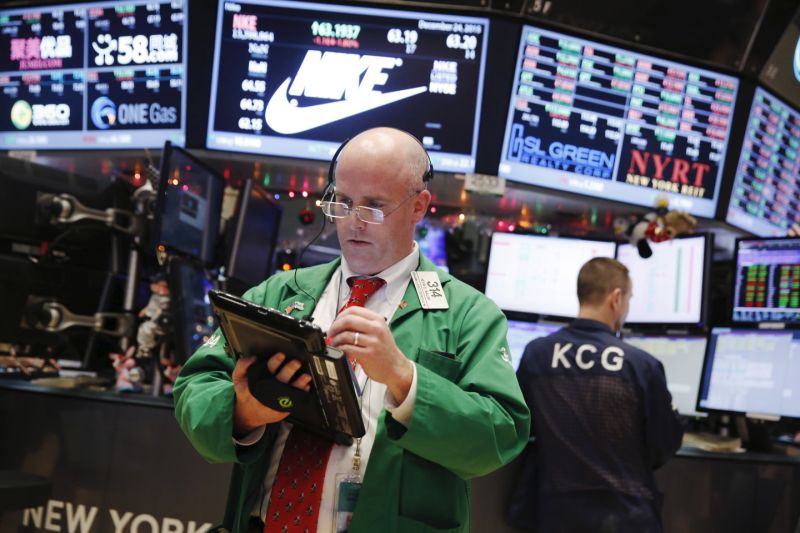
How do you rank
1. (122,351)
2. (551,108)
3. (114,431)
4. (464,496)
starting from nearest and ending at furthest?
1. (464,496)
2. (114,431)
3. (122,351)
4. (551,108)

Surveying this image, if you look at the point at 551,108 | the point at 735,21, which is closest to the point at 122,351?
the point at 551,108

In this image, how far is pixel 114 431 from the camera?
3049 millimetres

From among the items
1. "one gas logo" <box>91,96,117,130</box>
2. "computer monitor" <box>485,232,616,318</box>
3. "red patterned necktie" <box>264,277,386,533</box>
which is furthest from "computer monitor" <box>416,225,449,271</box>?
"red patterned necktie" <box>264,277,386,533</box>

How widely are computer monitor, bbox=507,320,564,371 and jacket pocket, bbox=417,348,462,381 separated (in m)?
2.65

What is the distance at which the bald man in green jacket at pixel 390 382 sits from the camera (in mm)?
1479

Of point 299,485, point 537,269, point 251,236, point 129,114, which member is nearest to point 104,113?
point 129,114

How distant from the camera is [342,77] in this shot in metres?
3.97

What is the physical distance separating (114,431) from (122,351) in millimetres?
887

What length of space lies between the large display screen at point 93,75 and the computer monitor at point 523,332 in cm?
191

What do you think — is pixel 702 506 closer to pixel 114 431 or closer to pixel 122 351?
pixel 114 431

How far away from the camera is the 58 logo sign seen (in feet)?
13.6

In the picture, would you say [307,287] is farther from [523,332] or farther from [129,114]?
[129,114]

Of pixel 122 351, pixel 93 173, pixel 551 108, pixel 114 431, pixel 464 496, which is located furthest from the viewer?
pixel 93 173

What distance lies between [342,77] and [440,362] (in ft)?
8.59
